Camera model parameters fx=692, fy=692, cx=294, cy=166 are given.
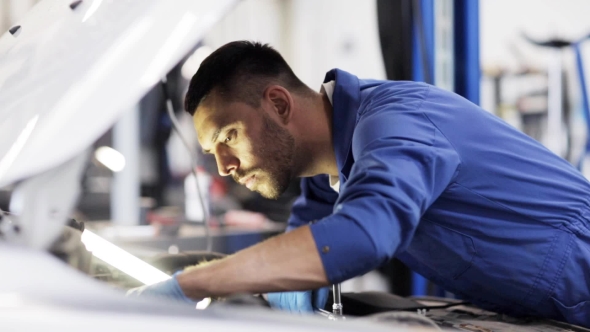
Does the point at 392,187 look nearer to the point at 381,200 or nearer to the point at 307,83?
the point at 381,200

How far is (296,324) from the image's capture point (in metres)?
0.78

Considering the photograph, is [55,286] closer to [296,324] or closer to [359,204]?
[296,324]

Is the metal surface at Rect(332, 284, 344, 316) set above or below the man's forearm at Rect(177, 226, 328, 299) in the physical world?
below

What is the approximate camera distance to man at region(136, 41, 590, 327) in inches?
37.9

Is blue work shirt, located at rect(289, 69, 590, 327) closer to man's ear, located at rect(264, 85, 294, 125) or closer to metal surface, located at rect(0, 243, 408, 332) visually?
man's ear, located at rect(264, 85, 294, 125)

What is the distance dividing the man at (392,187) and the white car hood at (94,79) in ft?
0.86

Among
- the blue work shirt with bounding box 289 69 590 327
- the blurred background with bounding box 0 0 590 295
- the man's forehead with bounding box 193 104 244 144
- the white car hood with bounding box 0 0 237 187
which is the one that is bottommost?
the blurred background with bounding box 0 0 590 295

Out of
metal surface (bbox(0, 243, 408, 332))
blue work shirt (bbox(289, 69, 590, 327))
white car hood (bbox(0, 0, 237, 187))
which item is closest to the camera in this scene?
metal surface (bbox(0, 243, 408, 332))

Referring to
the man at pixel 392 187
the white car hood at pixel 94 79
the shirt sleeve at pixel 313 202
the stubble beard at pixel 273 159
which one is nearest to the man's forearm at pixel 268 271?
the man at pixel 392 187

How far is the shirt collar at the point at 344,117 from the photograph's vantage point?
1.47 m

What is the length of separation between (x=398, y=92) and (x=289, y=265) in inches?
19.6

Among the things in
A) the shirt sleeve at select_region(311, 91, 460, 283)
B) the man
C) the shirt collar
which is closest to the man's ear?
the man

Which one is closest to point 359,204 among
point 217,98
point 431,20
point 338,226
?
point 338,226

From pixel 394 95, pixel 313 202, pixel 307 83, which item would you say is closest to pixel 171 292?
pixel 394 95
